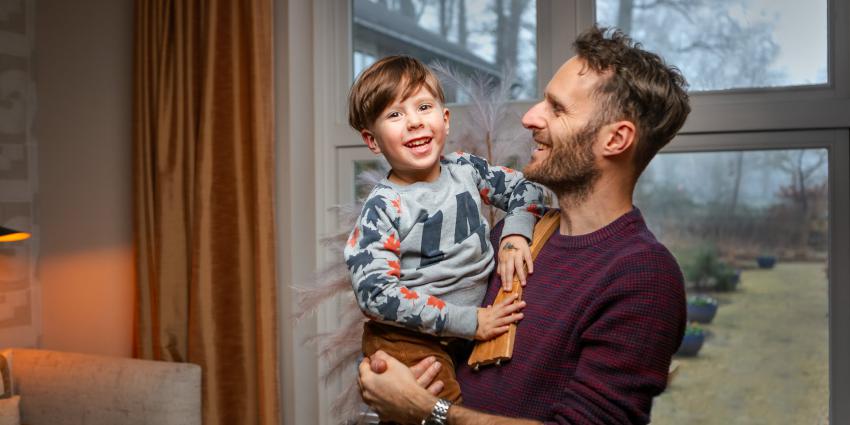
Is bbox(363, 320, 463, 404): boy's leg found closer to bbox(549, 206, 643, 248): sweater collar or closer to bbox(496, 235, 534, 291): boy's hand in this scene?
bbox(496, 235, 534, 291): boy's hand

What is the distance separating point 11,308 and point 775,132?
3110 mm

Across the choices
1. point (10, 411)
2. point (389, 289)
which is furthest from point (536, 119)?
point (10, 411)

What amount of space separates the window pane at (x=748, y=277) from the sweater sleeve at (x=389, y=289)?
1182 mm

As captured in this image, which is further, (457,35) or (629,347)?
(457,35)

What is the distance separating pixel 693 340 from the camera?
250 cm

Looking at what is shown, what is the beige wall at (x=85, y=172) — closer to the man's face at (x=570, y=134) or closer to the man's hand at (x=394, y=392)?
the man's hand at (x=394, y=392)

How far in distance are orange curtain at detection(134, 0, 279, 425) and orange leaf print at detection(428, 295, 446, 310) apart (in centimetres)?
150

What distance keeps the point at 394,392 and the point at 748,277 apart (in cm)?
143

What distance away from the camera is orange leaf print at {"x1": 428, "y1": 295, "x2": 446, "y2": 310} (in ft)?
4.69

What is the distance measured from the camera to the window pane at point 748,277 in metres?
2.35

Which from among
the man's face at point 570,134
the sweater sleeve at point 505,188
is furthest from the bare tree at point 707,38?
the man's face at point 570,134

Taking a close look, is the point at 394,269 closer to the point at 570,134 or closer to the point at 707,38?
the point at 570,134

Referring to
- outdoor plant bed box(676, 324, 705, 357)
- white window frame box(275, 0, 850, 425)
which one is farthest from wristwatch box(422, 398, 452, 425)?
outdoor plant bed box(676, 324, 705, 357)

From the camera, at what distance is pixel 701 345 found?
98.0 inches
